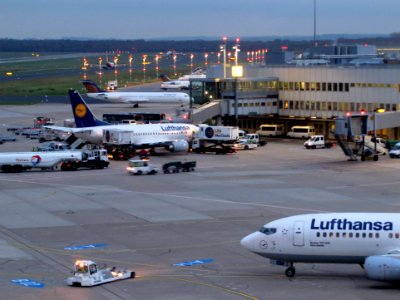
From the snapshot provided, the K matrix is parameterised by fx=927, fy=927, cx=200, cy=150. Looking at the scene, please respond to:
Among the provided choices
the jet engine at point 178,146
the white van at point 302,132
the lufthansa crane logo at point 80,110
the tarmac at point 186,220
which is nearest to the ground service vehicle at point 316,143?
the tarmac at point 186,220

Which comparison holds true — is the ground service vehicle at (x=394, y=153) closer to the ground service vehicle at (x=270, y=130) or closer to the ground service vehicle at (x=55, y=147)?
the ground service vehicle at (x=270, y=130)

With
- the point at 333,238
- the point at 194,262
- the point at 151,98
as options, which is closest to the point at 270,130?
the point at 151,98

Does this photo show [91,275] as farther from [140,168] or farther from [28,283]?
[140,168]

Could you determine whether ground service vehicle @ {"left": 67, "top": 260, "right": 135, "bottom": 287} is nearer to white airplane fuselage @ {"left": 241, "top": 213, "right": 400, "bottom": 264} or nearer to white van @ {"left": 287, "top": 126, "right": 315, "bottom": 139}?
white airplane fuselage @ {"left": 241, "top": 213, "right": 400, "bottom": 264}

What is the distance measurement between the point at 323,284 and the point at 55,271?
1435 cm

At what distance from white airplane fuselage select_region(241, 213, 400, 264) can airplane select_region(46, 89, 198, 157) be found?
64605mm

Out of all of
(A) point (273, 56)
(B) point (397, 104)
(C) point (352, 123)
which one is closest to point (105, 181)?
(C) point (352, 123)

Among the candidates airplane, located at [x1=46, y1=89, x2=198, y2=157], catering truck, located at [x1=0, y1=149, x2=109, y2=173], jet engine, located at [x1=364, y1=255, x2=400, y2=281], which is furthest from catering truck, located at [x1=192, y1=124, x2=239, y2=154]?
jet engine, located at [x1=364, y1=255, x2=400, y2=281]

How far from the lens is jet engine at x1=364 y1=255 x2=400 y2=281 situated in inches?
1692

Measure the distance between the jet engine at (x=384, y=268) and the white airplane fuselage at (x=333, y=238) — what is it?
1.10m

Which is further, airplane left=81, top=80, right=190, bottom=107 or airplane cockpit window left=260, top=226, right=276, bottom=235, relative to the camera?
airplane left=81, top=80, right=190, bottom=107

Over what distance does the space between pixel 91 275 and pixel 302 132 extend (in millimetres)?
86303

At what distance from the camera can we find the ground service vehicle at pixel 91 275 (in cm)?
4547

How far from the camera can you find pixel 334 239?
44.8 m
